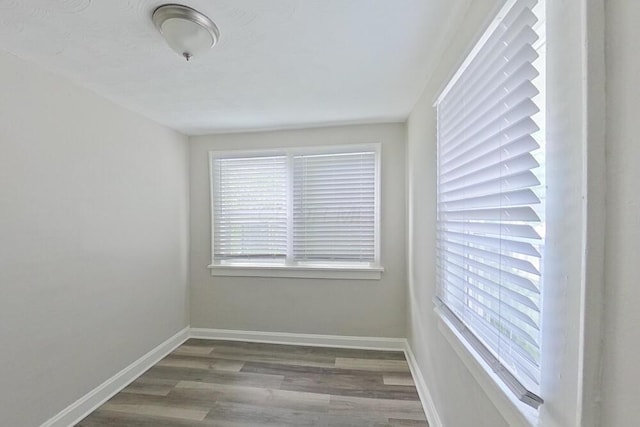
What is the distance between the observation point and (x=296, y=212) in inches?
119

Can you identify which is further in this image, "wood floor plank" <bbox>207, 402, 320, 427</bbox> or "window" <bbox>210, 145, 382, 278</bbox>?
"window" <bbox>210, 145, 382, 278</bbox>

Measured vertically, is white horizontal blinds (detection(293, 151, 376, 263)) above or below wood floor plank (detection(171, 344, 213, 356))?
above

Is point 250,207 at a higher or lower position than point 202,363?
higher

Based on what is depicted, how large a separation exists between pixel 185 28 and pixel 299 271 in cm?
228

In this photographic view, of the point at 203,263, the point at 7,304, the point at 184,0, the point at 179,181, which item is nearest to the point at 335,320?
the point at 203,263

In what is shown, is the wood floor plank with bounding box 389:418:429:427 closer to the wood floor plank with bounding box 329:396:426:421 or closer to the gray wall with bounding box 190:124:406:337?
the wood floor plank with bounding box 329:396:426:421

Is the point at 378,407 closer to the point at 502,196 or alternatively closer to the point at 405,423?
the point at 405,423

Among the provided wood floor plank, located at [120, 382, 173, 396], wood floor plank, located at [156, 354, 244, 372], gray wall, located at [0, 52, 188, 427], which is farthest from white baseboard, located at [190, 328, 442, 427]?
wood floor plank, located at [120, 382, 173, 396]

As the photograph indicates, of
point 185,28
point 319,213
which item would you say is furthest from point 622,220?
point 319,213

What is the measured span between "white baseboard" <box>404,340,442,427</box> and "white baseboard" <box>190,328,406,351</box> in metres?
0.25

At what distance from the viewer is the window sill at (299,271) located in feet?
9.50

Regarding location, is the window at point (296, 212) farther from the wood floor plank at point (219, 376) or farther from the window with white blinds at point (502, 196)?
the window with white blinds at point (502, 196)

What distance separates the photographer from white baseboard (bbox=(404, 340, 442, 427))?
178 centimetres

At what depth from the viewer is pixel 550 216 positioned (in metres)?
0.73
